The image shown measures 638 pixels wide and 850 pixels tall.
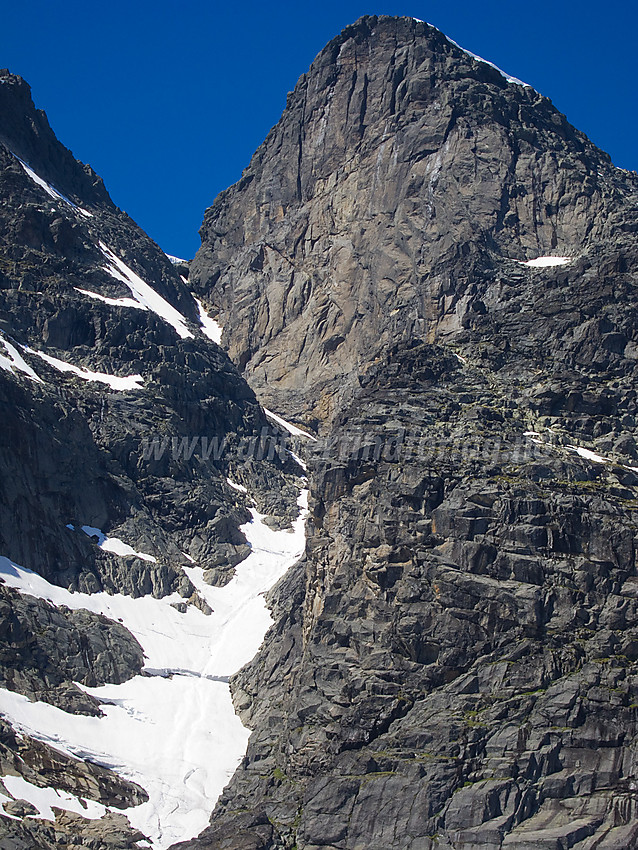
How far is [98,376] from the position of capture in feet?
393

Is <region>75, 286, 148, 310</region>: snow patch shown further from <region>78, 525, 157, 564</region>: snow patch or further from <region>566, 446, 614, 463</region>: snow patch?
<region>566, 446, 614, 463</region>: snow patch

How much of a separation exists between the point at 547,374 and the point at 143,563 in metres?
36.6

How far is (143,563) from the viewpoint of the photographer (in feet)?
328

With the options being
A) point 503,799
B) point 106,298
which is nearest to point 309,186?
point 106,298

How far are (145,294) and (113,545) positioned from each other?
48922 millimetres

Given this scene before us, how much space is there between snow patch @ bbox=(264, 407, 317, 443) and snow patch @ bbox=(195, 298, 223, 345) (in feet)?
53.8

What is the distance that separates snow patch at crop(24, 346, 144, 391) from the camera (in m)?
118

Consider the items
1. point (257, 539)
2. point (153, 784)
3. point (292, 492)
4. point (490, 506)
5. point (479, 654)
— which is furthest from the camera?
point (292, 492)

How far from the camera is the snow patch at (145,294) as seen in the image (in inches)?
5458

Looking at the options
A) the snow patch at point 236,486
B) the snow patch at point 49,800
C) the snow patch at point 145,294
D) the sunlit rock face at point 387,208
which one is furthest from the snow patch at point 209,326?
the snow patch at point 49,800

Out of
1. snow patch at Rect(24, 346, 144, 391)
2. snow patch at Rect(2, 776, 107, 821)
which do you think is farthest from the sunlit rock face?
snow patch at Rect(2, 776, 107, 821)

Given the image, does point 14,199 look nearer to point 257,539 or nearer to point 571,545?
point 257,539

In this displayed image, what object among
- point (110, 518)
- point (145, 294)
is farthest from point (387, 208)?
point (110, 518)

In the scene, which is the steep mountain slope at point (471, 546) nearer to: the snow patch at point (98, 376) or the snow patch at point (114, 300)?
the snow patch at point (98, 376)
